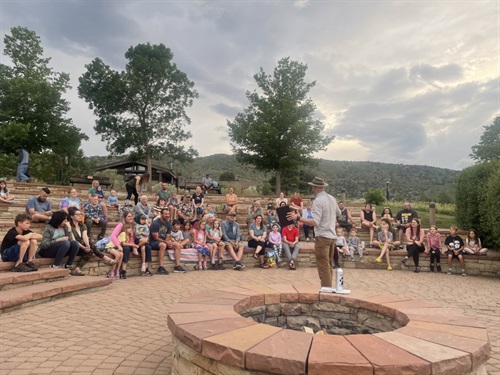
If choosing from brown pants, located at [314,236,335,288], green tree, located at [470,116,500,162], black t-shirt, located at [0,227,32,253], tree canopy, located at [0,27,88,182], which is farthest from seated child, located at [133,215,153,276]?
green tree, located at [470,116,500,162]

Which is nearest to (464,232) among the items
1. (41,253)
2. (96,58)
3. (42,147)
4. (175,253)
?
(175,253)

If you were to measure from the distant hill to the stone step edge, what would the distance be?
47730 millimetres

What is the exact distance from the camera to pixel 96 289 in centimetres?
668

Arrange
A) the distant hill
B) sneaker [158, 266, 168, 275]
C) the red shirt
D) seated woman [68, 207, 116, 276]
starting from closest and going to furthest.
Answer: seated woman [68, 207, 116, 276]
sneaker [158, 266, 168, 275]
the red shirt
the distant hill

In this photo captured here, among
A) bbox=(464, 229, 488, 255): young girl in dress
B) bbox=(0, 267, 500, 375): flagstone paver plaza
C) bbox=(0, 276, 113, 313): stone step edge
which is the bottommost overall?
bbox=(0, 267, 500, 375): flagstone paver plaza

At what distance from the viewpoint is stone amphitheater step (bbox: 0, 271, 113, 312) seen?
5.12 m

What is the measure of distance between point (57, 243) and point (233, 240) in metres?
4.44

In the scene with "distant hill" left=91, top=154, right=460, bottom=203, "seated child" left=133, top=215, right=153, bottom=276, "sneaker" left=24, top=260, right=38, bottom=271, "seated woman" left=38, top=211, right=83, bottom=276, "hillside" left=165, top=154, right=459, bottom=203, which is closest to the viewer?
"sneaker" left=24, top=260, right=38, bottom=271

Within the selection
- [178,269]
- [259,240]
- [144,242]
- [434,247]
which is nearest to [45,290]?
[144,242]

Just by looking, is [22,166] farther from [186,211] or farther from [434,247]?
[434,247]

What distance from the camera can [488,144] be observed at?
33094mm

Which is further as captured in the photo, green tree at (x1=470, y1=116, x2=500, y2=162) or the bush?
green tree at (x1=470, y1=116, x2=500, y2=162)

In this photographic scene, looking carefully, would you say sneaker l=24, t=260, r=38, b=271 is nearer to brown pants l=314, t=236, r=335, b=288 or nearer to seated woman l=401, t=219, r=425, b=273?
brown pants l=314, t=236, r=335, b=288

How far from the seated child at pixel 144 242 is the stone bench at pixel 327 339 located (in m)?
4.62
